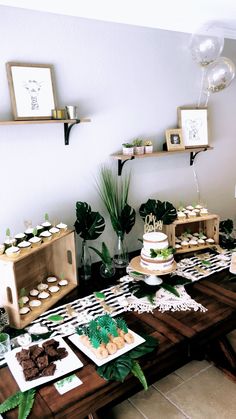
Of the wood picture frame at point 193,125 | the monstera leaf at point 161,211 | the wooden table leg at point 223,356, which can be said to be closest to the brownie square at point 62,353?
the wooden table leg at point 223,356

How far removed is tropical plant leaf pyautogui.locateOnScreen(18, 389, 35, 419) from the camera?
1.10m

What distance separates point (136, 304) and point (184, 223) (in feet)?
2.79

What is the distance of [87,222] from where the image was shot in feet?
6.41

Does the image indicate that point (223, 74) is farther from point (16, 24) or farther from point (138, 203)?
point (16, 24)

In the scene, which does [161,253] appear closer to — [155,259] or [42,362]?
[155,259]

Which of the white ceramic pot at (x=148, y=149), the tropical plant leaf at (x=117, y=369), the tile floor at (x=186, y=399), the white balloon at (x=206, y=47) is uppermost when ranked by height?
the white balloon at (x=206, y=47)

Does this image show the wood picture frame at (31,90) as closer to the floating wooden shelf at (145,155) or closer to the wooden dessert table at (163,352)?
the floating wooden shelf at (145,155)

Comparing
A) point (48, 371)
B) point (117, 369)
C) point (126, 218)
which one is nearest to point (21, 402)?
point (48, 371)

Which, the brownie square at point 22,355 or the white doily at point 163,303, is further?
the white doily at point 163,303

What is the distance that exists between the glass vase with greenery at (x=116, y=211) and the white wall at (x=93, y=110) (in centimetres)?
7

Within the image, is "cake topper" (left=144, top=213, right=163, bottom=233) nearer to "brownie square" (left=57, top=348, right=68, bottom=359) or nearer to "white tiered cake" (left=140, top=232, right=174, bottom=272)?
"white tiered cake" (left=140, top=232, right=174, bottom=272)

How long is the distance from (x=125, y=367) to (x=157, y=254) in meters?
0.67

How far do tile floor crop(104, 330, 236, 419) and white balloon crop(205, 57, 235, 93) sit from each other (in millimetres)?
1768

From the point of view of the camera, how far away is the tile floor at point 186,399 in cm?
174
